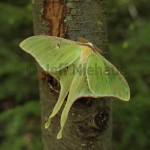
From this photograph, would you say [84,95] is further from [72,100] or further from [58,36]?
[58,36]

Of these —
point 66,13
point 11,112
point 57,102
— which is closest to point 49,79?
point 57,102

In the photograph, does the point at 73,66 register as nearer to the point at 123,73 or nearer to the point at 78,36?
the point at 78,36

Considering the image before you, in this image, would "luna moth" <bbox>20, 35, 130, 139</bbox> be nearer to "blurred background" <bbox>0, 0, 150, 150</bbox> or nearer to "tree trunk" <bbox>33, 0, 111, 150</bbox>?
"tree trunk" <bbox>33, 0, 111, 150</bbox>

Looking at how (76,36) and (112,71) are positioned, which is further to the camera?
(76,36)

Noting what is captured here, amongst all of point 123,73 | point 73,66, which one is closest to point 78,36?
point 73,66

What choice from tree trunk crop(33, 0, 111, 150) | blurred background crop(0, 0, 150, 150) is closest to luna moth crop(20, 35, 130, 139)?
tree trunk crop(33, 0, 111, 150)
